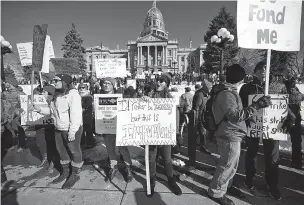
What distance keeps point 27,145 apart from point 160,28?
3590 inches

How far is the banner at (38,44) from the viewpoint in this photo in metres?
3.84

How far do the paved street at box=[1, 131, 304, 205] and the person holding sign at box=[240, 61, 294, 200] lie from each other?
0.52 ft

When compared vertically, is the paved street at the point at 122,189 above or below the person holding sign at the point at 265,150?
below

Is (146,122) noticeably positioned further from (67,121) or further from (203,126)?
(67,121)

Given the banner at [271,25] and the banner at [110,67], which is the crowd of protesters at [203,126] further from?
the banner at [110,67]

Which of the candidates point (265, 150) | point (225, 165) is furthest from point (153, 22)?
point (225, 165)

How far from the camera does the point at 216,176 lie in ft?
8.30

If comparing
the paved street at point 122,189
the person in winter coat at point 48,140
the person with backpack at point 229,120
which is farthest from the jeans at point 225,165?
the person in winter coat at point 48,140

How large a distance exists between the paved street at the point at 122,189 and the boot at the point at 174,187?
0.07 meters

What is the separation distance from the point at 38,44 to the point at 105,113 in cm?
214

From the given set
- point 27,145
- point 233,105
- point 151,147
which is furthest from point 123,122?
point 27,145

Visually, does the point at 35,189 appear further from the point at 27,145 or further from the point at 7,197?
the point at 27,145

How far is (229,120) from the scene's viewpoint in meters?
2.33

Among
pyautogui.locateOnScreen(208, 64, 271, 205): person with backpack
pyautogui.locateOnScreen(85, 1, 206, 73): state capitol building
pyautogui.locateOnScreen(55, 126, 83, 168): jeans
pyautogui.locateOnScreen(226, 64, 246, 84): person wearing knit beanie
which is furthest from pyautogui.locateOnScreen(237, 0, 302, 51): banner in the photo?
pyautogui.locateOnScreen(85, 1, 206, 73): state capitol building
